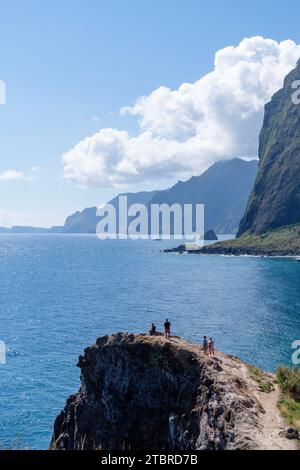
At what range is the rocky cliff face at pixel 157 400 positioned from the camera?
28656mm

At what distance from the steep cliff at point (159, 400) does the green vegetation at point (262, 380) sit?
426 mm

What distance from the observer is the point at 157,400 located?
34.2m

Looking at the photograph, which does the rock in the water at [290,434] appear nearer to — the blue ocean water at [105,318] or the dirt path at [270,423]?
the dirt path at [270,423]

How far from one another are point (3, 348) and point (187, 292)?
2658 inches

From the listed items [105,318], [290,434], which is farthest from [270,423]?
[105,318]

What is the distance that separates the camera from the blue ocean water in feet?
182

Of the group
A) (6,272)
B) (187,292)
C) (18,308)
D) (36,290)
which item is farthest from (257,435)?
(6,272)

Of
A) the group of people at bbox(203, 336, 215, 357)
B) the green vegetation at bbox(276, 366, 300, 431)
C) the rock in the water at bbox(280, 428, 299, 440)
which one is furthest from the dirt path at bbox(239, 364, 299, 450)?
the group of people at bbox(203, 336, 215, 357)

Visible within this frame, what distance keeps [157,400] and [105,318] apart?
208 ft

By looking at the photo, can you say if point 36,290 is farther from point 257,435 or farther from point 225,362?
point 257,435

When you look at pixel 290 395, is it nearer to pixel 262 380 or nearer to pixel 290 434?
pixel 262 380

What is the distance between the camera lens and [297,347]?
7288cm

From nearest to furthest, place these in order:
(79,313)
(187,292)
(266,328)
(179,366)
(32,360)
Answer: (179,366)
(32,360)
(266,328)
(79,313)
(187,292)

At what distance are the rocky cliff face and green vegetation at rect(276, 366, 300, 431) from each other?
1.88 m
